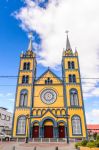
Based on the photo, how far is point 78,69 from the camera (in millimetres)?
39812

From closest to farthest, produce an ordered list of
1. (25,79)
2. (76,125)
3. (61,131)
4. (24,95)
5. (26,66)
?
(76,125)
(61,131)
(24,95)
(25,79)
(26,66)

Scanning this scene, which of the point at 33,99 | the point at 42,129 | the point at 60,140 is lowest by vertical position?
the point at 60,140

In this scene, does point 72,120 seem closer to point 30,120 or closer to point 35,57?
point 30,120

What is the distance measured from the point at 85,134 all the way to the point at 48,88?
13217 millimetres

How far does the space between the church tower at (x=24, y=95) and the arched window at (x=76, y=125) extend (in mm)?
9685

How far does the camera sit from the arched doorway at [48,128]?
1310 inches

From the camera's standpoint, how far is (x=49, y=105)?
3600 cm

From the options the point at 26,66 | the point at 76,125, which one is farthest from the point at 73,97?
the point at 26,66

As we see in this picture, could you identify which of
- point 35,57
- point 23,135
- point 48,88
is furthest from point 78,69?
point 23,135

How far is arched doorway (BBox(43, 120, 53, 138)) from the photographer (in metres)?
33.3

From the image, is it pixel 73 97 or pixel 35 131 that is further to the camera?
pixel 73 97

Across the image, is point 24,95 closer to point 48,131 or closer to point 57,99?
point 57,99

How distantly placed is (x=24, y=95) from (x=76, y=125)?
13600 millimetres

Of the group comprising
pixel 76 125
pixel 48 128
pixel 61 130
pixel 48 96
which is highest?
pixel 48 96
